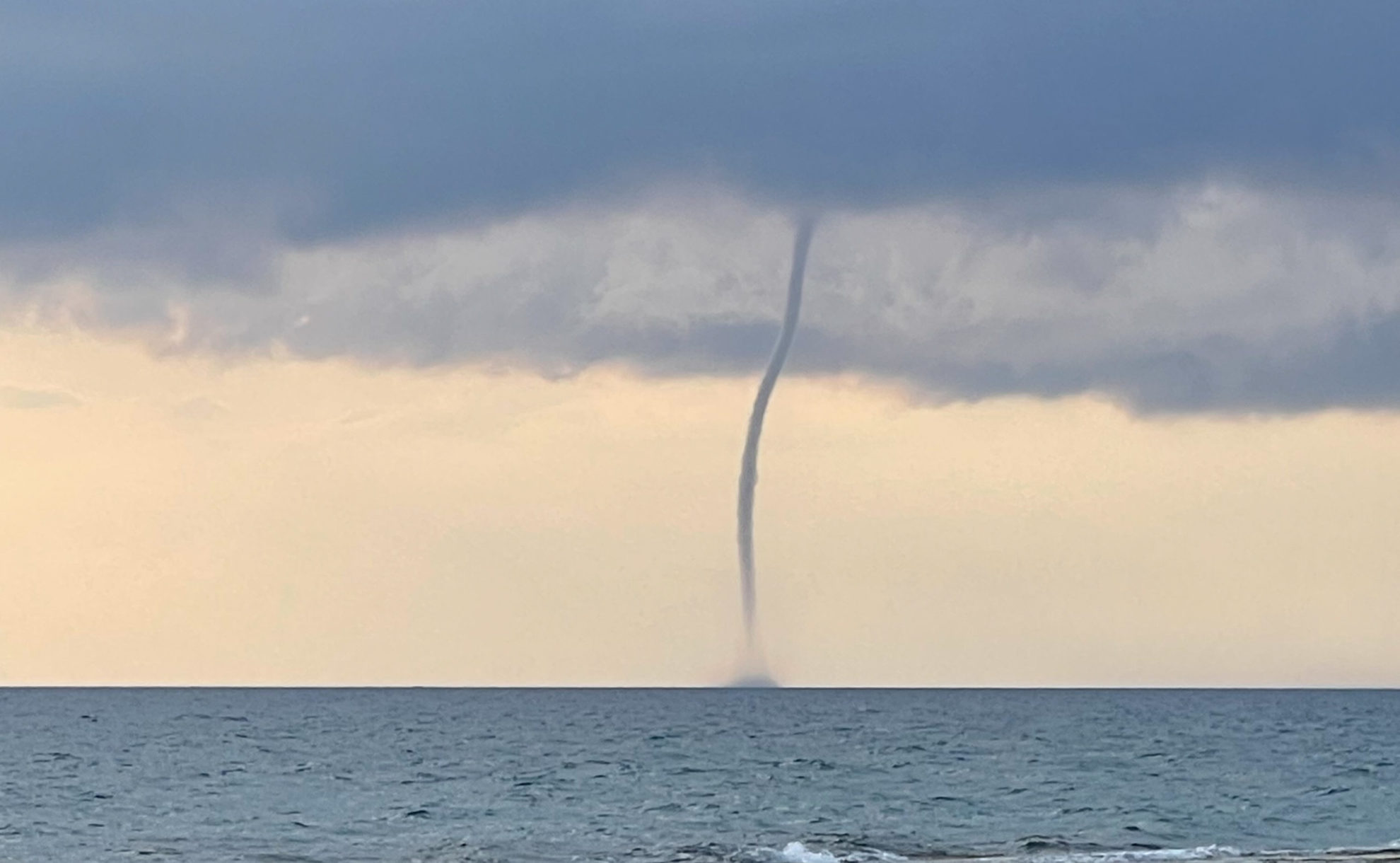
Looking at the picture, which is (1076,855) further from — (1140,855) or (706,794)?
(706,794)

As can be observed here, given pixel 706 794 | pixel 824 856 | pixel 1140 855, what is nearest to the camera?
pixel 1140 855

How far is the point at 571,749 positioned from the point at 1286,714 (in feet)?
281

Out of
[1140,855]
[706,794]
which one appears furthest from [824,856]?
[706,794]

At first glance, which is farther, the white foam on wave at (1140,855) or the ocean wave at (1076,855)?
the white foam on wave at (1140,855)

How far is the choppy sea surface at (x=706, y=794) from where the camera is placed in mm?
53219

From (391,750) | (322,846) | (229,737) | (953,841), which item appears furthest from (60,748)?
(953,841)

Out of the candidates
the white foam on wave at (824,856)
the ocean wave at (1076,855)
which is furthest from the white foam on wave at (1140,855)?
the white foam on wave at (824,856)

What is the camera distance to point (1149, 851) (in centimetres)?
4916

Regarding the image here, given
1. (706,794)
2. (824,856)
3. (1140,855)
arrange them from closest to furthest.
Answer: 1. (1140,855)
2. (824,856)
3. (706,794)

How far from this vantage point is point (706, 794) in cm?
7275

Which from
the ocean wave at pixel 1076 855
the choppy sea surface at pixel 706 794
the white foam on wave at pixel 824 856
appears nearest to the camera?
the ocean wave at pixel 1076 855

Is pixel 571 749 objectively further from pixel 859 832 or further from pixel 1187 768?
pixel 859 832

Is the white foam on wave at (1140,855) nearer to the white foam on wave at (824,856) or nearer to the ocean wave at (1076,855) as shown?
the ocean wave at (1076,855)

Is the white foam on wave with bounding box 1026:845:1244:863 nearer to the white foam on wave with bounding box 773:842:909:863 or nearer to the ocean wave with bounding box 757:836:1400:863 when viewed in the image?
the ocean wave with bounding box 757:836:1400:863
